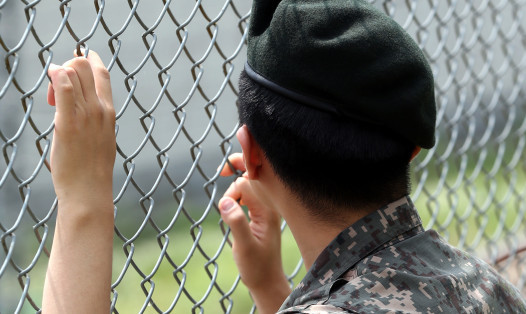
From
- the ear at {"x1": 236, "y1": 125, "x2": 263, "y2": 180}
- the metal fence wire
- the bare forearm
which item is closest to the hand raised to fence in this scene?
the bare forearm

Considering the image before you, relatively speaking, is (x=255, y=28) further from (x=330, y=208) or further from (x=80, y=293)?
(x=80, y=293)

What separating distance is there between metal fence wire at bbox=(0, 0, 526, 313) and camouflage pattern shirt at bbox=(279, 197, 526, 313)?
65 centimetres

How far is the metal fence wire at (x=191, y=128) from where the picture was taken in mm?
2188

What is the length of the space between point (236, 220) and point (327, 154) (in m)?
0.59

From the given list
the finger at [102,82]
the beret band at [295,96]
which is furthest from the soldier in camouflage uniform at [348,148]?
the finger at [102,82]

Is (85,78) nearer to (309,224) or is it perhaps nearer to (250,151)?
(250,151)

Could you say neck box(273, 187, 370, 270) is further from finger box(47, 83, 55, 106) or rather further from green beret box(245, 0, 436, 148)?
finger box(47, 83, 55, 106)

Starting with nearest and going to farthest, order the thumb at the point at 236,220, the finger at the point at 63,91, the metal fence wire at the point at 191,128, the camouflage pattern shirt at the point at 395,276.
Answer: the camouflage pattern shirt at the point at 395,276, the finger at the point at 63,91, the thumb at the point at 236,220, the metal fence wire at the point at 191,128

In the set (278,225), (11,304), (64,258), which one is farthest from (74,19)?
(64,258)

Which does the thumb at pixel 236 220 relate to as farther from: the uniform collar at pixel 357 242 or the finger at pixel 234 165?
the uniform collar at pixel 357 242

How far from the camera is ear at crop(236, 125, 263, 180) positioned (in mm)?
1677

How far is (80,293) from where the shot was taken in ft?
5.05

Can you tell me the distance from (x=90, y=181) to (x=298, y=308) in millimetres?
563

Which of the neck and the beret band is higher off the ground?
the beret band
